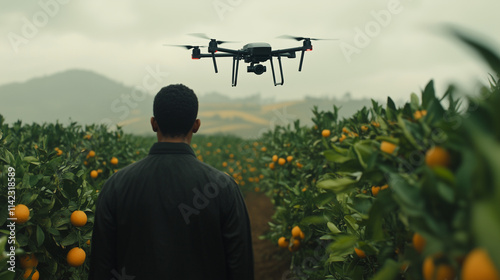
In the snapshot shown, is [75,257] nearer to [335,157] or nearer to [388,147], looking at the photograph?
[335,157]

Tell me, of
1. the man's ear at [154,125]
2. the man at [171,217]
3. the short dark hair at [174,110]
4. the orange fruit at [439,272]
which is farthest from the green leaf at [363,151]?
the man's ear at [154,125]

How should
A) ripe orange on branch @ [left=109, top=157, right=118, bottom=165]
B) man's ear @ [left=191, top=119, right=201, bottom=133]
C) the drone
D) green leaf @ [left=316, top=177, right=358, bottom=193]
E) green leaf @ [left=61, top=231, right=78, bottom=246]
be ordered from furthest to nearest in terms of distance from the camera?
1. ripe orange on branch @ [left=109, top=157, right=118, bottom=165]
2. the drone
3. green leaf @ [left=61, top=231, right=78, bottom=246]
4. man's ear @ [left=191, top=119, right=201, bottom=133]
5. green leaf @ [left=316, top=177, right=358, bottom=193]

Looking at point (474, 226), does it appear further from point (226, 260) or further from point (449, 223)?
point (226, 260)

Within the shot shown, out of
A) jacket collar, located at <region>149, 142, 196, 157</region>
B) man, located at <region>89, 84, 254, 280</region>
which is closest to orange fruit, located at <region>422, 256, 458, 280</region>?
man, located at <region>89, 84, 254, 280</region>

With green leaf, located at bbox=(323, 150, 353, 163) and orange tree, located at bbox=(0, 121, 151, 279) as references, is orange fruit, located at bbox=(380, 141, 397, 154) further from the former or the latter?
orange tree, located at bbox=(0, 121, 151, 279)

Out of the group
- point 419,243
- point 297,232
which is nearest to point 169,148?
point 419,243

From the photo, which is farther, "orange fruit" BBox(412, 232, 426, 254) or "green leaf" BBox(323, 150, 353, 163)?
"green leaf" BBox(323, 150, 353, 163)

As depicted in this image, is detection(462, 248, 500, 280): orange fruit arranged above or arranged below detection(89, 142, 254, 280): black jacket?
above

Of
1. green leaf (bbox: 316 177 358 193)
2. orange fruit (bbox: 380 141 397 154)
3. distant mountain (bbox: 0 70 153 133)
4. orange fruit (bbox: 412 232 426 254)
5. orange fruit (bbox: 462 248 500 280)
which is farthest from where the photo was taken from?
distant mountain (bbox: 0 70 153 133)
